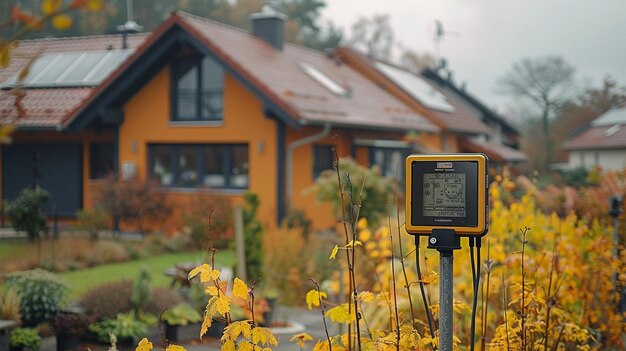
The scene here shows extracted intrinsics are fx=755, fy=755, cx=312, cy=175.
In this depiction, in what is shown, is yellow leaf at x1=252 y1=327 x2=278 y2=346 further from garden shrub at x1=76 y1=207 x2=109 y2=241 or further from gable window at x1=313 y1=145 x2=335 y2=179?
gable window at x1=313 y1=145 x2=335 y2=179

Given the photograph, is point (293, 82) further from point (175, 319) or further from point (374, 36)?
point (374, 36)

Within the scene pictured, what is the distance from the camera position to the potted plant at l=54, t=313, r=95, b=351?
7035 millimetres

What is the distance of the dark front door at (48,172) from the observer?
9094 millimetres

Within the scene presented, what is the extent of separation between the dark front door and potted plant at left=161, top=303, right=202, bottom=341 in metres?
2.24

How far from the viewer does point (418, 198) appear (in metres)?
3.08

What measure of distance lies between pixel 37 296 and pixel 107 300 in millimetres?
672

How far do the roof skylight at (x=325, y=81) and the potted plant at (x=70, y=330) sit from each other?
14.1 meters

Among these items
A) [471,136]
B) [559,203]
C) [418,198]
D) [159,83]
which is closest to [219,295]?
[418,198]

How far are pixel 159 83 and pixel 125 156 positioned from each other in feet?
6.74

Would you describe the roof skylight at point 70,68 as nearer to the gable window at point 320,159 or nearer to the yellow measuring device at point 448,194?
the yellow measuring device at point 448,194

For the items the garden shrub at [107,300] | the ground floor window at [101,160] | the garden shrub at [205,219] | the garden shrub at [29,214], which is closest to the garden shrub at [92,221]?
the garden shrub at [205,219]

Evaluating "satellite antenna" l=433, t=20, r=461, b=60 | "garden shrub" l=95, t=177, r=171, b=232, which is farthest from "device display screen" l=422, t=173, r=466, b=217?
"satellite antenna" l=433, t=20, r=461, b=60

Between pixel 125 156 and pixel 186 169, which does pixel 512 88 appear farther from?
pixel 125 156

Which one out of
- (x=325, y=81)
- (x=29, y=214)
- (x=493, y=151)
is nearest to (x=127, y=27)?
(x=29, y=214)
